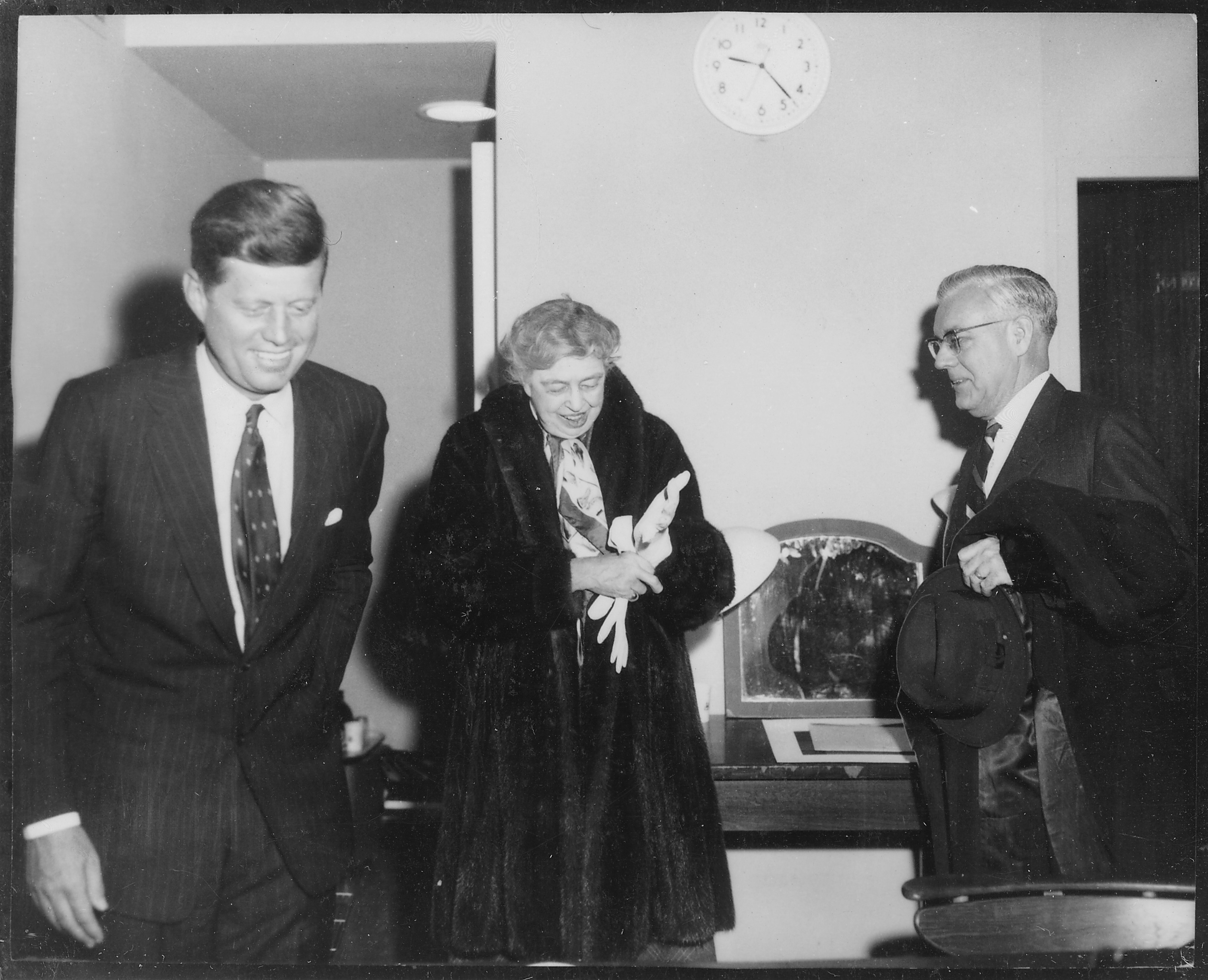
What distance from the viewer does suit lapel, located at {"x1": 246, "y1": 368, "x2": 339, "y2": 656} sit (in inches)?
67.5

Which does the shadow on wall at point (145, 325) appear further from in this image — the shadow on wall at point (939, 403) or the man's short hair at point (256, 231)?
the shadow on wall at point (939, 403)

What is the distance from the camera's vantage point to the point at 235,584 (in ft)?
5.57

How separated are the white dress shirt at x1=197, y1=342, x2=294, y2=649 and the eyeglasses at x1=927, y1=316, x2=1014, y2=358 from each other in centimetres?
126

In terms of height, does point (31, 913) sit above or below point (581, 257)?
below

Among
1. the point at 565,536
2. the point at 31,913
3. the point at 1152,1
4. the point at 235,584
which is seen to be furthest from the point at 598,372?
the point at 31,913

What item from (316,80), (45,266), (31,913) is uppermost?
(316,80)

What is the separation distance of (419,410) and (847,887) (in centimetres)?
163

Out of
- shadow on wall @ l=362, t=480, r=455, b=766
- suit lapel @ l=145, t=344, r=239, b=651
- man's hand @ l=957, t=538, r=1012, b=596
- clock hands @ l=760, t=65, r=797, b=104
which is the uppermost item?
clock hands @ l=760, t=65, r=797, b=104

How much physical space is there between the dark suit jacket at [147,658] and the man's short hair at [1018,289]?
4.57 feet

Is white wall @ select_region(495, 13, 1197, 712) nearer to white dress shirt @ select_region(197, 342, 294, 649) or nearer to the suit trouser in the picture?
white dress shirt @ select_region(197, 342, 294, 649)

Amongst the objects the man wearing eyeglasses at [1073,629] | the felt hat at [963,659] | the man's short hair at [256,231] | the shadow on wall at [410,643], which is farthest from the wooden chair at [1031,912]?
the man's short hair at [256,231]

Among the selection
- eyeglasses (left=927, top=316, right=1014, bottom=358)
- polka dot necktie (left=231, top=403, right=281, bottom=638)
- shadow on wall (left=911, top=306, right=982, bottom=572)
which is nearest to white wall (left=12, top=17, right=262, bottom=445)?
polka dot necktie (left=231, top=403, right=281, bottom=638)

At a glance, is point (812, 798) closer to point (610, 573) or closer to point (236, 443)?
point (610, 573)

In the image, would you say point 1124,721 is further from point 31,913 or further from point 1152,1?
point 31,913
